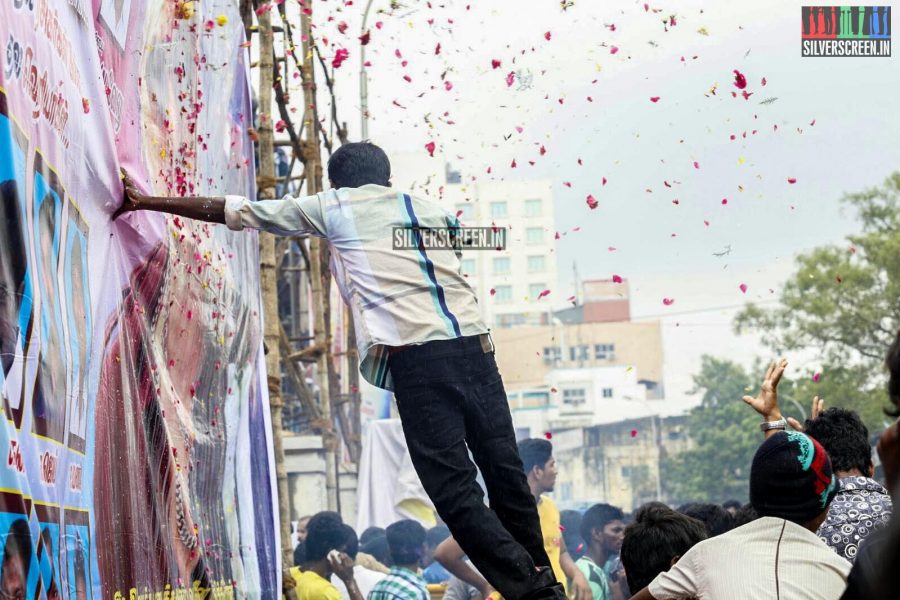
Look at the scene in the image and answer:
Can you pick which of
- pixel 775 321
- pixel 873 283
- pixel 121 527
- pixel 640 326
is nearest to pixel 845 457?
pixel 121 527

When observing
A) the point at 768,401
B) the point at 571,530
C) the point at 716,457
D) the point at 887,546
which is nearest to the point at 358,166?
the point at 768,401

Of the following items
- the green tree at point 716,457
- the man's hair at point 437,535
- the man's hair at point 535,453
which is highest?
the man's hair at point 535,453

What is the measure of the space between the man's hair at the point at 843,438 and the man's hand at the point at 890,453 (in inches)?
105

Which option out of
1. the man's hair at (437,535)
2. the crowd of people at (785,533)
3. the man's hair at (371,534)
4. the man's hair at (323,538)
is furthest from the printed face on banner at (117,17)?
the man's hair at (371,534)

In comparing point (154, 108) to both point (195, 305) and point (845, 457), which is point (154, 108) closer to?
point (195, 305)

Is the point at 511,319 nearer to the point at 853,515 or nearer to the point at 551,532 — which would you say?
the point at 551,532

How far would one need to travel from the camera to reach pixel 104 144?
367 cm

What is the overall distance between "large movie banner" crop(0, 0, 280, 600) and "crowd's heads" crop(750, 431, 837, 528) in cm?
164

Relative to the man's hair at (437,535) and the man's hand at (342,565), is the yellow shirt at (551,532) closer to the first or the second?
the man's hand at (342,565)

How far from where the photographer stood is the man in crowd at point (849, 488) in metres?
4.10

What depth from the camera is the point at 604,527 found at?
→ 796 centimetres

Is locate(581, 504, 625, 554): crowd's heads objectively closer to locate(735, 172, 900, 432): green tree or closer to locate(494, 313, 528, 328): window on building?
locate(735, 172, 900, 432): green tree

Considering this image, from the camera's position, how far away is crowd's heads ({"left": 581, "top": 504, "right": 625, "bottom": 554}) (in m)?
7.86

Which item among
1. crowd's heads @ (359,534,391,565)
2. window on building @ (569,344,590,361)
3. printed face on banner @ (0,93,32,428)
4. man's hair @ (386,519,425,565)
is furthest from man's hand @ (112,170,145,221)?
window on building @ (569,344,590,361)
